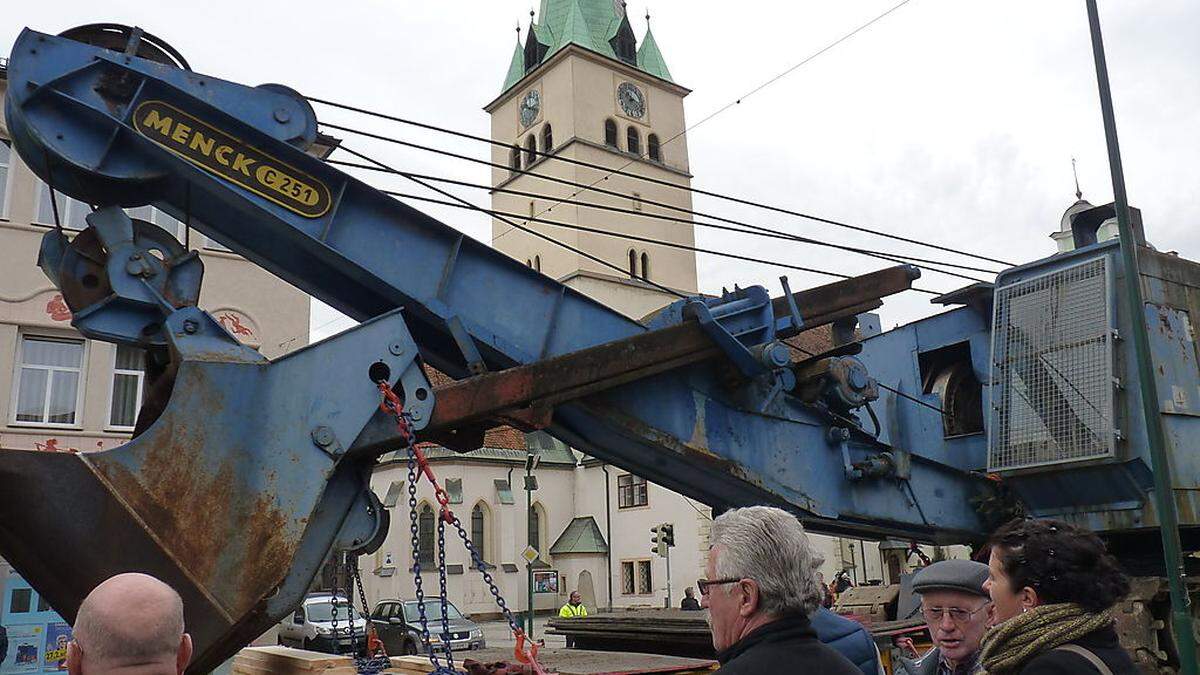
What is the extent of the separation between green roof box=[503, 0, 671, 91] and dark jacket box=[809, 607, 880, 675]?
5589 centimetres

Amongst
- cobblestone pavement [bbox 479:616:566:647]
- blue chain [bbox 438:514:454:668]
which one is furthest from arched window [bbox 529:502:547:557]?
blue chain [bbox 438:514:454:668]

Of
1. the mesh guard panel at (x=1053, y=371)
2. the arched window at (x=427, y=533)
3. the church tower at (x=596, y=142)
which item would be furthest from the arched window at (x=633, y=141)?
the mesh guard panel at (x=1053, y=371)

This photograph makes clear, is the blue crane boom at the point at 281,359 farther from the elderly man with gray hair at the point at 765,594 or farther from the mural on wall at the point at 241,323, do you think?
the mural on wall at the point at 241,323

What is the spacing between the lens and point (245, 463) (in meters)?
4.77

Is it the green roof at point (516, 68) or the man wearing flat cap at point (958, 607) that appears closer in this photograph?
the man wearing flat cap at point (958, 607)

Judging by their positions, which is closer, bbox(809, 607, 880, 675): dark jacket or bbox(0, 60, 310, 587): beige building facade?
bbox(809, 607, 880, 675): dark jacket

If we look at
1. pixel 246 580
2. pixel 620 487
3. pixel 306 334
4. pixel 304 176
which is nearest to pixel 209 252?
pixel 306 334

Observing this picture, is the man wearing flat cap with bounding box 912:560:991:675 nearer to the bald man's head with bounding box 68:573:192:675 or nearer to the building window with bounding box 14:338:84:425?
the bald man's head with bounding box 68:573:192:675

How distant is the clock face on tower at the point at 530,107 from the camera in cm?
5844

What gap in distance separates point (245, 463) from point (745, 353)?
352 centimetres

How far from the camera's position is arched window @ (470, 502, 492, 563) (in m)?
41.8

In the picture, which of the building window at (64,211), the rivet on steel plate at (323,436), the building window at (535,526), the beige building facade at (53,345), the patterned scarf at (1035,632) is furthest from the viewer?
the building window at (535,526)

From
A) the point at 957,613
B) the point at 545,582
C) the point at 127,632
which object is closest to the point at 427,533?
the point at 545,582

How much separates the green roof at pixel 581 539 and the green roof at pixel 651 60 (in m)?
30.2
